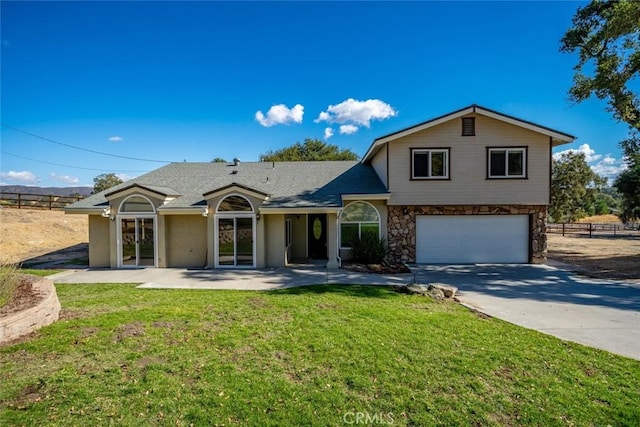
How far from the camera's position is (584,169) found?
2983cm

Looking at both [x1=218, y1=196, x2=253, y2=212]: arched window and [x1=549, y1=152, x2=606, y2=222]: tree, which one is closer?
[x1=218, y1=196, x2=253, y2=212]: arched window

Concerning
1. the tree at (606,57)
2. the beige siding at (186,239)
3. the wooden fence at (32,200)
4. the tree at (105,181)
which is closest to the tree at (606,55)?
the tree at (606,57)

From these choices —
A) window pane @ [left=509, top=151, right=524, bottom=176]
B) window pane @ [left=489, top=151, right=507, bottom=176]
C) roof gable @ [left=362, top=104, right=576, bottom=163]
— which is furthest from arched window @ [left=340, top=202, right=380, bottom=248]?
window pane @ [left=509, top=151, right=524, bottom=176]

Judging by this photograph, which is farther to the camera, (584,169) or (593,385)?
(584,169)

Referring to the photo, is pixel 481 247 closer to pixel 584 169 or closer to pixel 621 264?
Answer: pixel 621 264

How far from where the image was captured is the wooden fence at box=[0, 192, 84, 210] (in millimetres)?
26203

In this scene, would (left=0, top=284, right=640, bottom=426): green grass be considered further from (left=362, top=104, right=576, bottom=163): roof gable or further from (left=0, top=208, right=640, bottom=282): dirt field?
(left=0, top=208, right=640, bottom=282): dirt field

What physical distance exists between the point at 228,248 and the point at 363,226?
20.1 feet

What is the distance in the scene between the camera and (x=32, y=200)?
26.8 metres

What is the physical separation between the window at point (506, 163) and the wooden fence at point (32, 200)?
31.8 metres

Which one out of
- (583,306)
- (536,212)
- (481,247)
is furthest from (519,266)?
(583,306)

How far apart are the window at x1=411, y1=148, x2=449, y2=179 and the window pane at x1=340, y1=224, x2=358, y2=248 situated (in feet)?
11.7

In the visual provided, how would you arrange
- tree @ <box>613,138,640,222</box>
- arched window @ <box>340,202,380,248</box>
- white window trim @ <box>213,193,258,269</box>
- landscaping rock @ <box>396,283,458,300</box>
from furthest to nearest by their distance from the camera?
tree @ <box>613,138,640,222</box>
arched window @ <box>340,202,380,248</box>
white window trim @ <box>213,193,258,269</box>
landscaping rock @ <box>396,283,458,300</box>

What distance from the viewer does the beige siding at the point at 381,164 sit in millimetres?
15500
